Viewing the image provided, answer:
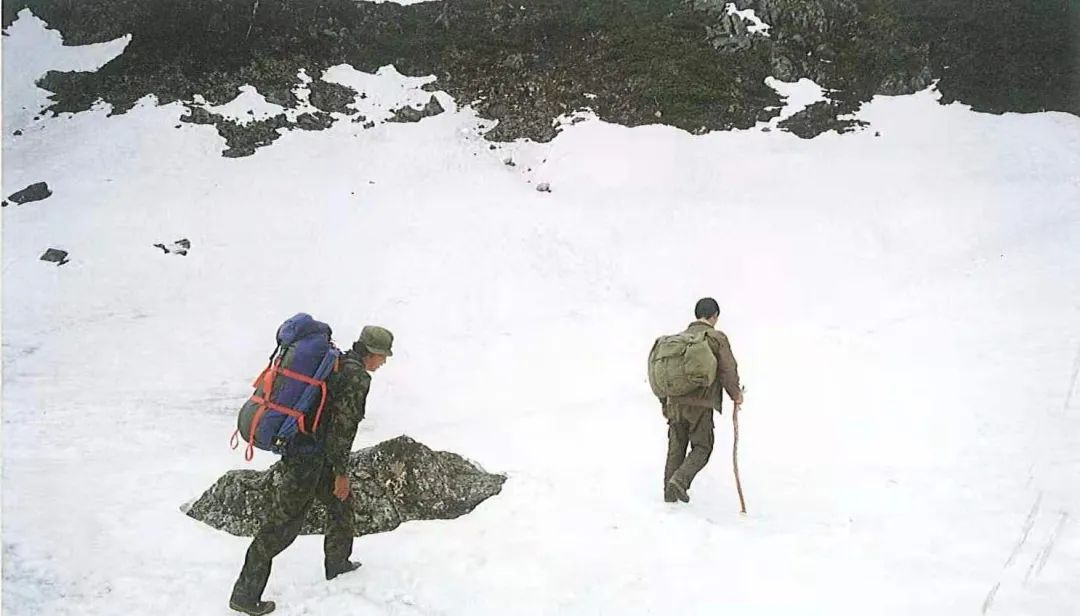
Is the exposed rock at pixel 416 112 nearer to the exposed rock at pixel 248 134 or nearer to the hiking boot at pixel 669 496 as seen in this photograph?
the exposed rock at pixel 248 134

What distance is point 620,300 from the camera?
16.2m

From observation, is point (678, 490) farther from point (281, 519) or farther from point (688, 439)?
point (281, 519)

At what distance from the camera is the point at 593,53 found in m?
27.9

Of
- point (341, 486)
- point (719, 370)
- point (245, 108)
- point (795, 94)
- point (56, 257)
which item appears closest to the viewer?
point (341, 486)

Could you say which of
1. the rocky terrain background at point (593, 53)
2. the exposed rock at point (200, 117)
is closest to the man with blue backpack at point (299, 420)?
the rocky terrain background at point (593, 53)

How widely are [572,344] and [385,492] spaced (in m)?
7.97

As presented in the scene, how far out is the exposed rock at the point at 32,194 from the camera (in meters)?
19.8

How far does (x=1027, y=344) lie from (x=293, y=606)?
1081 centimetres

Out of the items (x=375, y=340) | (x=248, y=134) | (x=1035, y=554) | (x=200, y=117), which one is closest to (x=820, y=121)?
(x=248, y=134)

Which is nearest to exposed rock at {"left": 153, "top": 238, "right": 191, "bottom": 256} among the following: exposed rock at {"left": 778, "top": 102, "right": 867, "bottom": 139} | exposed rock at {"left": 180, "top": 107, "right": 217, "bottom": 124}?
exposed rock at {"left": 180, "top": 107, "right": 217, "bottom": 124}

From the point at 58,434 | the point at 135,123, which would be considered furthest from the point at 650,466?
the point at 135,123

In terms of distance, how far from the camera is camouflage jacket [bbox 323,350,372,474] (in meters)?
4.20

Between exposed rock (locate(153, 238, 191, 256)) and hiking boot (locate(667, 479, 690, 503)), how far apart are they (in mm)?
15327

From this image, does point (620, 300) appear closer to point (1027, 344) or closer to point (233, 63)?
point (1027, 344)
